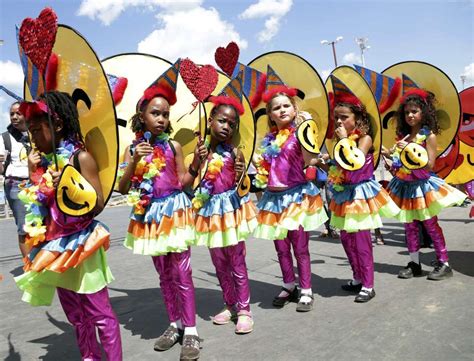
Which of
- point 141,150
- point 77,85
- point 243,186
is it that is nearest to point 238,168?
point 243,186

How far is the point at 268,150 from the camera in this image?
157 inches

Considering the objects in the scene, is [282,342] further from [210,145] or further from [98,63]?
[98,63]

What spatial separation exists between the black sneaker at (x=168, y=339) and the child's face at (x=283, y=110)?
6.95 ft

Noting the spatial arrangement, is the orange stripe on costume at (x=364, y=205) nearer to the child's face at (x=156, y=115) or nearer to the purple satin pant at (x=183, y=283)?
the purple satin pant at (x=183, y=283)

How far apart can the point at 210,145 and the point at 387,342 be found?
84.6 inches

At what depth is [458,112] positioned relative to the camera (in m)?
4.64

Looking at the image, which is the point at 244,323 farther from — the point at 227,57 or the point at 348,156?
the point at 227,57

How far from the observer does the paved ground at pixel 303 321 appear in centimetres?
298

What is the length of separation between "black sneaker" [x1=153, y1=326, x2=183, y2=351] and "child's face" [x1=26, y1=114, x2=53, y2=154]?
1.74 m

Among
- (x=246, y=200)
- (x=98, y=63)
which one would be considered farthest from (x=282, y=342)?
(x=98, y=63)

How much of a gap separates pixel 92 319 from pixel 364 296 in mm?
2615

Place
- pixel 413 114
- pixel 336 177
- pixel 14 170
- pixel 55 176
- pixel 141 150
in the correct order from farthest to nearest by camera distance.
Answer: pixel 14 170, pixel 413 114, pixel 336 177, pixel 141 150, pixel 55 176

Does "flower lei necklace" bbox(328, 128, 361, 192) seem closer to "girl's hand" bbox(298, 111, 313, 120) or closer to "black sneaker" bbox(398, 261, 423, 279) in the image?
"girl's hand" bbox(298, 111, 313, 120)

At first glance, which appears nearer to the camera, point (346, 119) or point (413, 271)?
point (346, 119)
